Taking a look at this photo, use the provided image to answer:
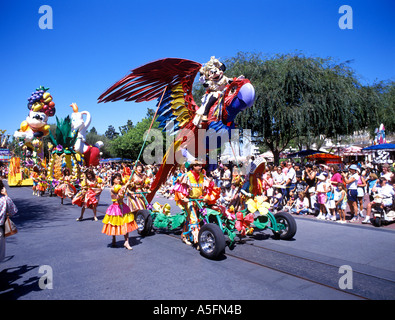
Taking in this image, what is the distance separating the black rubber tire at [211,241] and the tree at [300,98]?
11.4m

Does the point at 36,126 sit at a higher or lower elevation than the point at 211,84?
higher

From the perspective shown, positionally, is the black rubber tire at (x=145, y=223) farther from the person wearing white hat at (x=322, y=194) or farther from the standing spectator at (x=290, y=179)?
the standing spectator at (x=290, y=179)

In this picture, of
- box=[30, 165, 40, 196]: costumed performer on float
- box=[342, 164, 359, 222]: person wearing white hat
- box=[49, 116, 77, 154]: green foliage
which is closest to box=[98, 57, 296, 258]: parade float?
box=[342, 164, 359, 222]: person wearing white hat

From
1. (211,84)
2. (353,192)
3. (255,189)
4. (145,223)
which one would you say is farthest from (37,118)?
(353,192)

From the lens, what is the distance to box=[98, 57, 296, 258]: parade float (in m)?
5.58

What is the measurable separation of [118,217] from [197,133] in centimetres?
247

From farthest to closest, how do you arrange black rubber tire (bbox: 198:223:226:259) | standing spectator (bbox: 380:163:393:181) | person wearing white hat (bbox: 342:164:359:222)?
person wearing white hat (bbox: 342:164:359:222), standing spectator (bbox: 380:163:393:181), black rubber tire (bbox: 198:223:226:259)

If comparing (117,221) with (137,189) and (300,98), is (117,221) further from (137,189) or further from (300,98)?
(300,98)

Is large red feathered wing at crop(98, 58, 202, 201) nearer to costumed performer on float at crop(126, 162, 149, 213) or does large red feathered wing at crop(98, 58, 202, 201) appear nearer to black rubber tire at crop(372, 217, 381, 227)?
costumed performer on float at crop(126, 162, 149, 213)

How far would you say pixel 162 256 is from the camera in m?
5.26

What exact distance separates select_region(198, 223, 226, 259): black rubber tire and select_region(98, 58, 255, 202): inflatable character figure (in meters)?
1.97

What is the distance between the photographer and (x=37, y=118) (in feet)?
57.9
